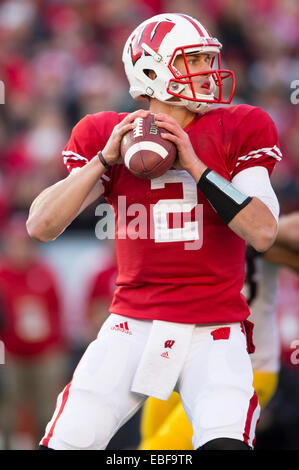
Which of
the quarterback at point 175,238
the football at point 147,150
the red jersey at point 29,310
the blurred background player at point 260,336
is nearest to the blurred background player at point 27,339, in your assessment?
the red jersey at point 29,310

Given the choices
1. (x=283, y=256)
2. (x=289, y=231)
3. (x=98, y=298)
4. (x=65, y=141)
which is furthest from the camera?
(x=65, y=141)

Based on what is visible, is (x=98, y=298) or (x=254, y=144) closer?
(x=254, y=144)

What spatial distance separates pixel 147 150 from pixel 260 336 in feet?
5.20

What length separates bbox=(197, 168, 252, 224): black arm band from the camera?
2.48 m

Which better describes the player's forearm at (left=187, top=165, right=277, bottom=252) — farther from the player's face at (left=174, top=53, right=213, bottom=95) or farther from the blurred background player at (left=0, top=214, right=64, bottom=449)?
the blurred background player at (left=0, top=214, right=64, bottom=449)

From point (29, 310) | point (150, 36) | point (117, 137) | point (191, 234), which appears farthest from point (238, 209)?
point (29, 310)

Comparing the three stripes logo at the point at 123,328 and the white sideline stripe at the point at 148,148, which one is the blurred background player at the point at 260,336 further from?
the white sideline stripe at the point at 148,148

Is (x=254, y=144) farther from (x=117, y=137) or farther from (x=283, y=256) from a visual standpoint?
(x=283, y=256)

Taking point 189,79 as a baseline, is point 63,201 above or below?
below

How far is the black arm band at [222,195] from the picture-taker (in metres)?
2.48

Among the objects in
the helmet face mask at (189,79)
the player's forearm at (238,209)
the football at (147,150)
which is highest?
the helmet face mask at (189,79)

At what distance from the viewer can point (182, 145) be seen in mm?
2506

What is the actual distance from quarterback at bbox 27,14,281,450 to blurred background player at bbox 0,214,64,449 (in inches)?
114
